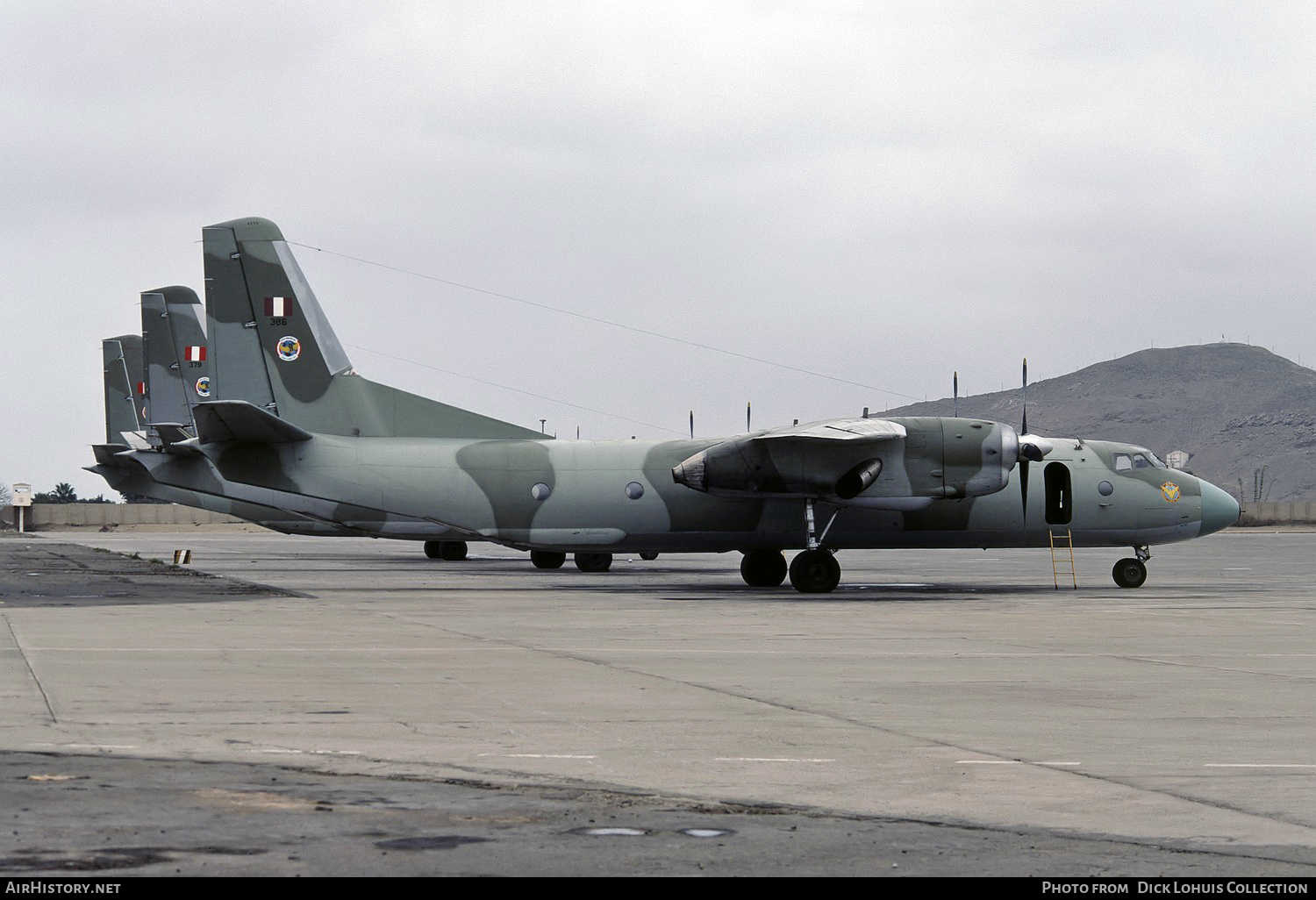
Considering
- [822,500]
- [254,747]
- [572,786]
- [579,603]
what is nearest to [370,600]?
[579,603]

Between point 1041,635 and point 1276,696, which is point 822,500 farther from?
point 1276,696

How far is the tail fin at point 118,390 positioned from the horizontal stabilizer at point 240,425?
2934 centimetres

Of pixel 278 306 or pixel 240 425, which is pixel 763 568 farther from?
pixel 278 306

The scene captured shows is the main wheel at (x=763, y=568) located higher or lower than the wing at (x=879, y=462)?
lower

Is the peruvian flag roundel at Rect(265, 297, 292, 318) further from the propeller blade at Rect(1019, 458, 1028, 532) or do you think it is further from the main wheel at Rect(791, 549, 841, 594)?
the propeller blade at Rect(1019, 458, 1028, 532)

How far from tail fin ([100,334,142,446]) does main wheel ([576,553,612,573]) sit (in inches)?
1006

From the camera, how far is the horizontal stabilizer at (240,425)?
29812 millimetres

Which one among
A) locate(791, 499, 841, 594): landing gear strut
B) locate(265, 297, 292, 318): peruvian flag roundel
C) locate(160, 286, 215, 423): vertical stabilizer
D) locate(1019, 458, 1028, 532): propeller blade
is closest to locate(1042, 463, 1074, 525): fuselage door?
locate(1019, 458, 1028, 532): propeller blade

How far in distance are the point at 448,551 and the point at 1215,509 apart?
26081 millimetres

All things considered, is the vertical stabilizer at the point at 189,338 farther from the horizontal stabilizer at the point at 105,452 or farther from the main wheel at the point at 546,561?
the main wheel at the point at 546,561

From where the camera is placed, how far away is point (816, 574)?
31.8m

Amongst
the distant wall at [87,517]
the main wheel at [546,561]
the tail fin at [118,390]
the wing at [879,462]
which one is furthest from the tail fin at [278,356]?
the distant wall at [87,517]

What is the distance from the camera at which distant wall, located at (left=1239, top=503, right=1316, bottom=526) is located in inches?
4988
